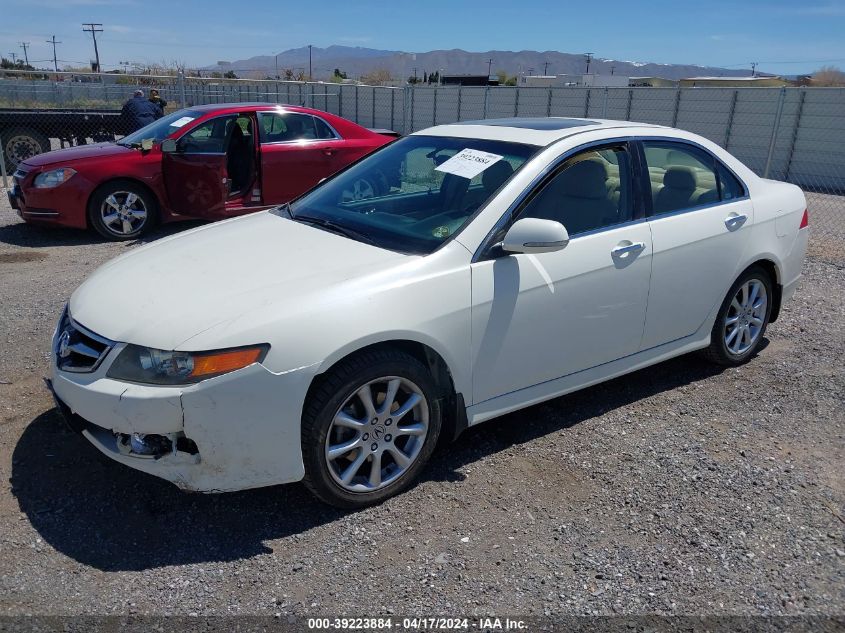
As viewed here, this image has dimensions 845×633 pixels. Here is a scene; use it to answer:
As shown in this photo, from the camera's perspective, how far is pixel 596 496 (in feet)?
11.3

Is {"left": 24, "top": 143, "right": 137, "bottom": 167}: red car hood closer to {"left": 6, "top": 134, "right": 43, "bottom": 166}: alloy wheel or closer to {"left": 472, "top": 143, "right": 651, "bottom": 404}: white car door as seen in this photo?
{"left": 6, "top": 134, "right": 43, "bottom": 166}: alloy wheel

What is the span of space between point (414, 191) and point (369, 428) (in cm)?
157

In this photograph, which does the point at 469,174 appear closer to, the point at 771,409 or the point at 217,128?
the point at 771,409

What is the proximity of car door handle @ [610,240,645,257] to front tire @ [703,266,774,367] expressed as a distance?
107 cm

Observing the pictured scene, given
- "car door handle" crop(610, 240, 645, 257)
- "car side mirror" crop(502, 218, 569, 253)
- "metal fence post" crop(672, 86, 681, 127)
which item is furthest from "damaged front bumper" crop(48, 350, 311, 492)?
"metal fence post" crop(672, 86, 681, 127)

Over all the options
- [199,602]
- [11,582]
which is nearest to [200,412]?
[199,602]

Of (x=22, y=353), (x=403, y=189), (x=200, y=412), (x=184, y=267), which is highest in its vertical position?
(x=403, y=189)

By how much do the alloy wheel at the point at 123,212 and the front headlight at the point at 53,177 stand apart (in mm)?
473

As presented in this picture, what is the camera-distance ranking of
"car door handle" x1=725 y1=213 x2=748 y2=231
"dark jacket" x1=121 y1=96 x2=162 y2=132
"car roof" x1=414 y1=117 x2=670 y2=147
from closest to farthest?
"car roof" x1=414 y1=117 x2=670 y2=147, "car door handle" x1=725 y1=213 x2=748 y2=231, "dark jacket" x1=121 y1=96 x2=162 y2=132

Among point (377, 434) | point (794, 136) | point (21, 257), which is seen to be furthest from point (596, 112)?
point (377, 434)

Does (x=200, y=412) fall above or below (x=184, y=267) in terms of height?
below

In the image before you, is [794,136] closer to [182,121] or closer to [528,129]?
[182,121]

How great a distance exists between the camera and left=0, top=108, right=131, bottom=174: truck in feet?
40.1

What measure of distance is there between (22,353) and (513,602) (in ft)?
12.8
